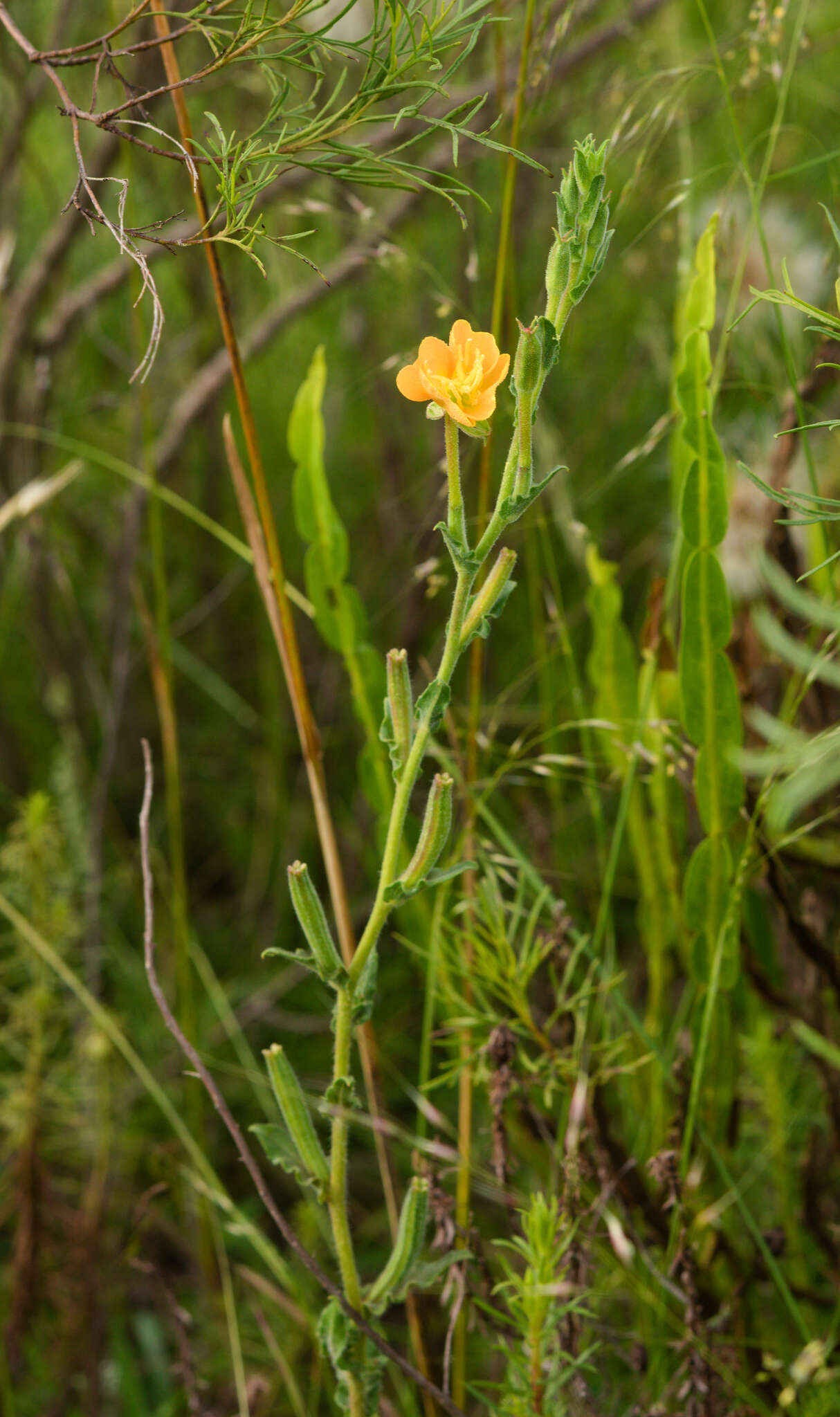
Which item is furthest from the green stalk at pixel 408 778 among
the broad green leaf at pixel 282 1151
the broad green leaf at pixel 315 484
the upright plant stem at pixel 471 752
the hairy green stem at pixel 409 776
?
the broad green leaf at pixel 315 484

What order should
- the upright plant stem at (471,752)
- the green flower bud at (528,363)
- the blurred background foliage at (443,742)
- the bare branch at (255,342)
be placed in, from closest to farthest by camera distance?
the green flower bud at (528,363) → the upright plant stem at (471,752) → the blurred background foliage at (443,742) → the bare branch at (255,342)

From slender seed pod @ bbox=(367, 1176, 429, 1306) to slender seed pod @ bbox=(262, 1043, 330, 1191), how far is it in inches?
1.7

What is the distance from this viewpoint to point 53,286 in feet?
5.04

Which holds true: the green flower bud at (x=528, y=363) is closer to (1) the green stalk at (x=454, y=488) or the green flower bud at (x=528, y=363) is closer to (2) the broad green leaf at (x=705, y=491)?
(1) the green stalk at (x=454, y=488)

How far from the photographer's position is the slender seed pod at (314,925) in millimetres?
495

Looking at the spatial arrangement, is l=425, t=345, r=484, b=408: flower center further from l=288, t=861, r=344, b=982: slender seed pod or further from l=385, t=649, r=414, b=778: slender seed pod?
l=288, t=861, r=344, b=982: slender seed pod

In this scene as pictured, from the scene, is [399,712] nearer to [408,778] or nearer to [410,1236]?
[408,778]

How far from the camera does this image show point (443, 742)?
1081mm

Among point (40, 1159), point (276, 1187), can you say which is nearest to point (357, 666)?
point (40, 1159)

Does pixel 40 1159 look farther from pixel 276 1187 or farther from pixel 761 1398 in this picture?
pixel 761 1398

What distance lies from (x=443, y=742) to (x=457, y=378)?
2.19ft

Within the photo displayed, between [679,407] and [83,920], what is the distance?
2.88 feet

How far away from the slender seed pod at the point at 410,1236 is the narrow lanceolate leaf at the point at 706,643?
25cm

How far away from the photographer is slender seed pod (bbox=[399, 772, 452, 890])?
0.48 metres
